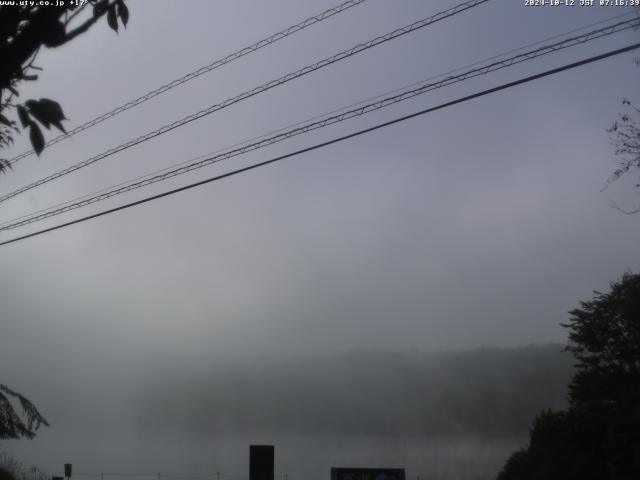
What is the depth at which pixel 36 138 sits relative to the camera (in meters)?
4.00

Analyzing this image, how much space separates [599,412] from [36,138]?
1472 inches

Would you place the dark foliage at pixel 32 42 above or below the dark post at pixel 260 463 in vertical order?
above

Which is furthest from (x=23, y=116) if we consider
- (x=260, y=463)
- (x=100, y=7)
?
(x=260, y=463)

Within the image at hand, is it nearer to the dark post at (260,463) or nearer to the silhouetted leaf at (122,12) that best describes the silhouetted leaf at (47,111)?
the silhouetted leaf at (122,12)

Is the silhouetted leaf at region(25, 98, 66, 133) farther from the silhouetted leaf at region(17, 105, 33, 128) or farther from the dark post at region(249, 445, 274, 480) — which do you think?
the dark post at region(249, 445, 274, 480)

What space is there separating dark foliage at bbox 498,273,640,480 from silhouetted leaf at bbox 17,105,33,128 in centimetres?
3102

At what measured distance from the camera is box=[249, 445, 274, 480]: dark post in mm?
12484

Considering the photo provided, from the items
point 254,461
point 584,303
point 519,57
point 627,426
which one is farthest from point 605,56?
point 584,303

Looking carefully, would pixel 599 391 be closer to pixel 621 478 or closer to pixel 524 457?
pixel 524 457

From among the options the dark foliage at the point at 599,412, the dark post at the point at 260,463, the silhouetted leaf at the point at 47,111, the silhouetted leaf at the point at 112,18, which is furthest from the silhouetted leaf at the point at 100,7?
the dark foliage at the point at 599,412

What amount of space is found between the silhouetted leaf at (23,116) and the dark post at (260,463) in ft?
31.6

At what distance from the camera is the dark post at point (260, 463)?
12484 millimetres

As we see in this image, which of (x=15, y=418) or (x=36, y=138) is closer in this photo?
(x=36, y=138)

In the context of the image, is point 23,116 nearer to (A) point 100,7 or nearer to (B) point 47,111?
(B) point 47,111
